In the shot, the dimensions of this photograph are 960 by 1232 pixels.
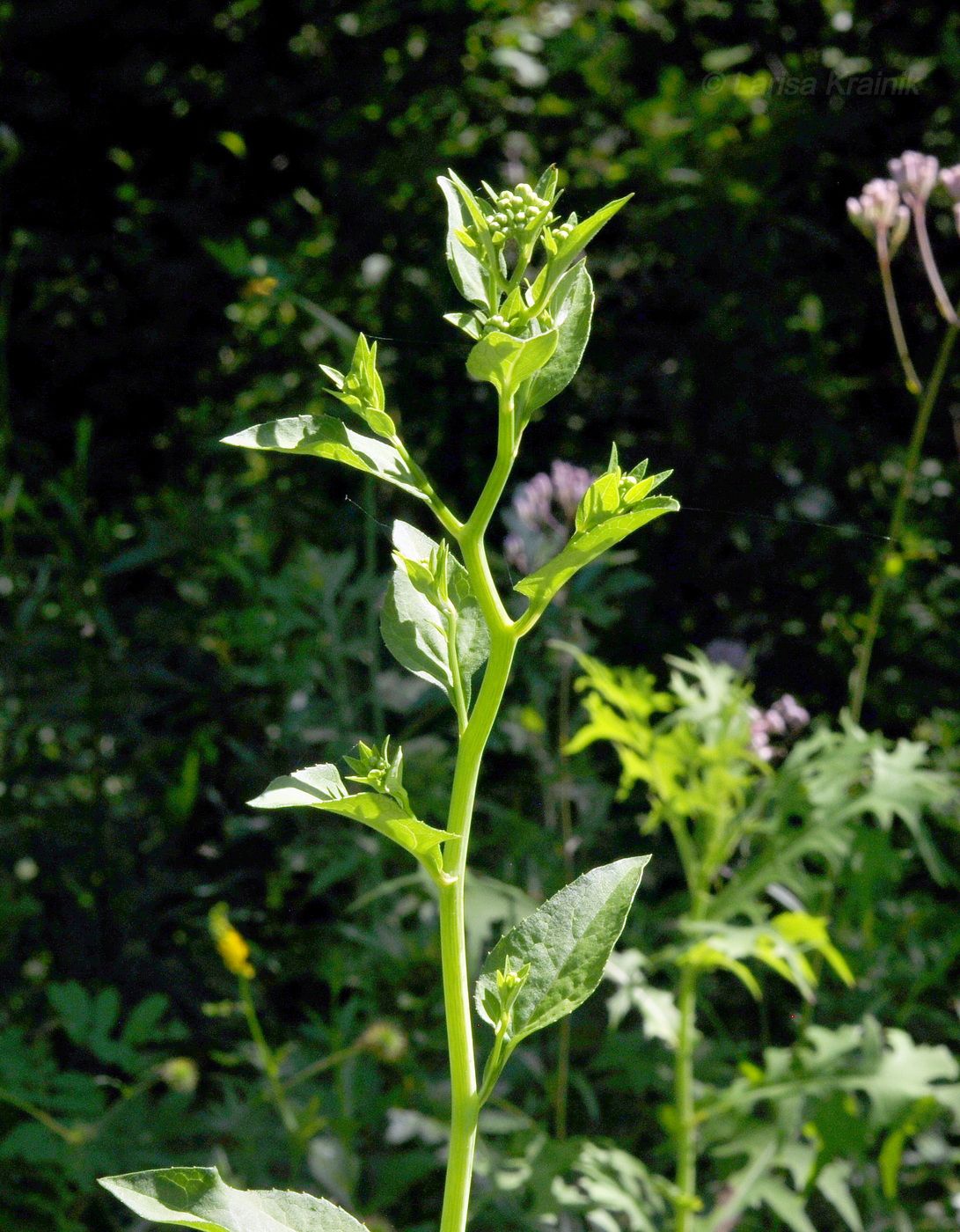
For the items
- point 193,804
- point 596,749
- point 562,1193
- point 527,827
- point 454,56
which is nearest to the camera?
point 562,1193

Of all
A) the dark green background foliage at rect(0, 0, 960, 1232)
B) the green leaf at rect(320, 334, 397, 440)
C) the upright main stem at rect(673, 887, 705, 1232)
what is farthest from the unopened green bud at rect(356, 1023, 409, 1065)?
the green leaf at rect(320, 334, 397, 440)

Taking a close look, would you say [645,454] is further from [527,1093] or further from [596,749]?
[527,1093]

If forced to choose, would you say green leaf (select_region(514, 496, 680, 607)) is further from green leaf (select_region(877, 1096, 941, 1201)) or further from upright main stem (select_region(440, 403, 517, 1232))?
green leaf (select_region(877, 1096, 941, 1201))

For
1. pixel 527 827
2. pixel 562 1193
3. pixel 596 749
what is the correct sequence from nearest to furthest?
pixel 562 1193 < pixel 527 827 < pixel 596 749

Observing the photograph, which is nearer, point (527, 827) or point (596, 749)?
point (527, 827)

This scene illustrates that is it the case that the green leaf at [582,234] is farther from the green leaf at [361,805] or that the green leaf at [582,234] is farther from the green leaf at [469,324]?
the green leaf at [361,805]

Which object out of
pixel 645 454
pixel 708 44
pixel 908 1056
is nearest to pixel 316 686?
pixel 645 454

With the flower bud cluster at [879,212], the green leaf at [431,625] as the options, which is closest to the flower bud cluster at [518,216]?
the green leaf at [431,625]
